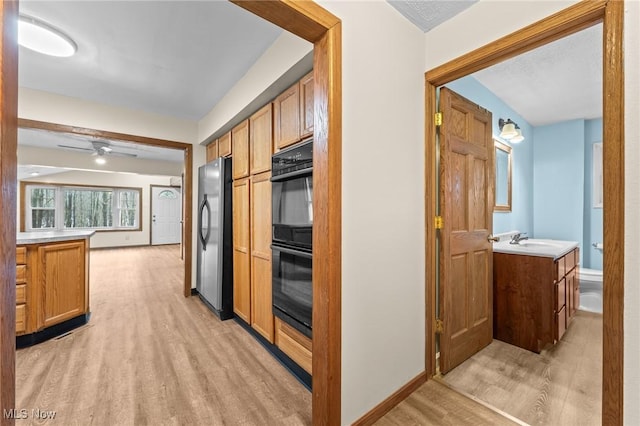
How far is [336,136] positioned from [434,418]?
1649 millimetres

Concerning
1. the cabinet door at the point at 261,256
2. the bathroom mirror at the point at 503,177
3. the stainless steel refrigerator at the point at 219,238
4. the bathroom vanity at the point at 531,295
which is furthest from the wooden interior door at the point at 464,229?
the stainless steel refrigerator at the point at 219,238

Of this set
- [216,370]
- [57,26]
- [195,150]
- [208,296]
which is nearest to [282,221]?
[216,370]

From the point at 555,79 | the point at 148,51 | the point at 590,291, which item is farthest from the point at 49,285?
the point at 590,291

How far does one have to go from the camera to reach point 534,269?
2.23 m

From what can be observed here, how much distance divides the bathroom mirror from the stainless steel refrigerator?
2939 millimetres

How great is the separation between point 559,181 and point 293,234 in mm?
3968

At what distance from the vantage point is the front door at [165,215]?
29.2 ft

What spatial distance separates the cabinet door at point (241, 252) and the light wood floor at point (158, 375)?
9.7 inches

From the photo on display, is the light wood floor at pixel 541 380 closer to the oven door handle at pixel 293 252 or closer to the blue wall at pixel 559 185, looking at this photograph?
the oven door handle at pixel 293 252

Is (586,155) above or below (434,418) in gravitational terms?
above

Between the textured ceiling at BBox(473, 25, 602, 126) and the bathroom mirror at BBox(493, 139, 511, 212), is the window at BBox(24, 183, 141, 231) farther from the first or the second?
the textured ceiling at BBox(473, 25, 602, 126)

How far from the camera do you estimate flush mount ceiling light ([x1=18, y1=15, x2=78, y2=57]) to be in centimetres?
181

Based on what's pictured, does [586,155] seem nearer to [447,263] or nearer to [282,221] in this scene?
[447,263]

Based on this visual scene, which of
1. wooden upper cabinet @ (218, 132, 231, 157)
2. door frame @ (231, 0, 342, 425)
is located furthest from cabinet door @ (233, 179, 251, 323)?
door frame @ (231, 0, 342, 425)
